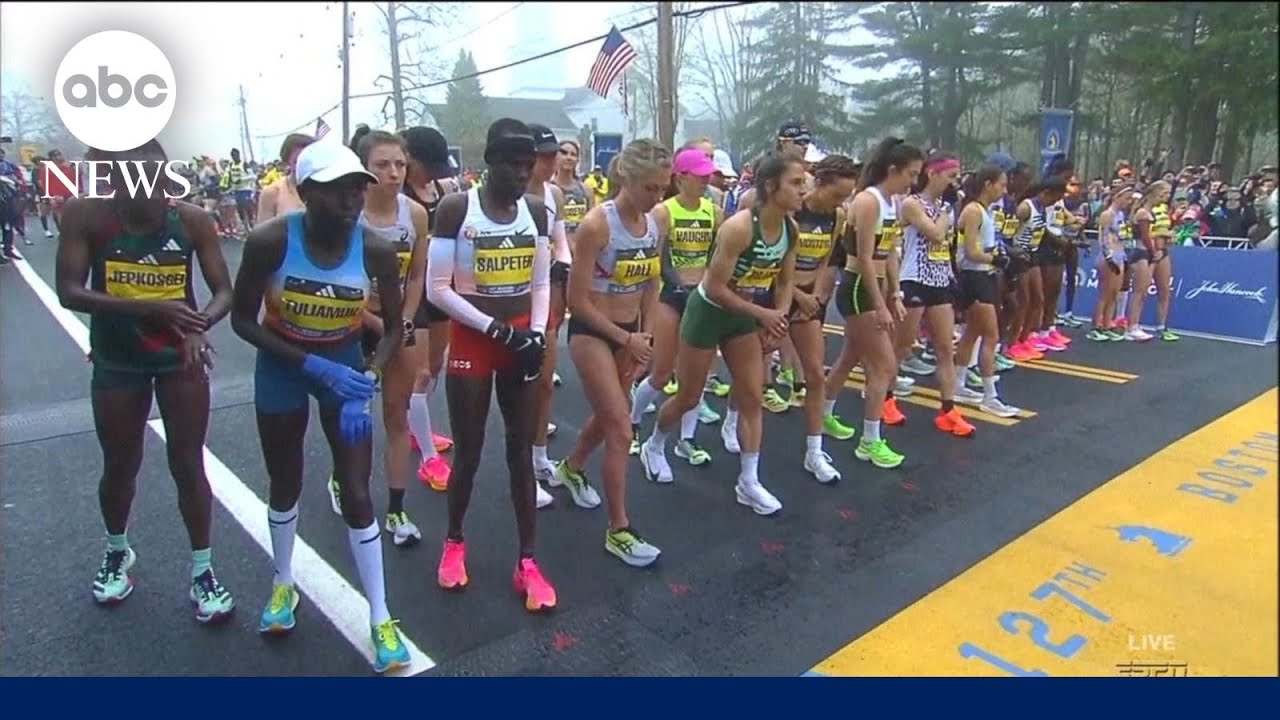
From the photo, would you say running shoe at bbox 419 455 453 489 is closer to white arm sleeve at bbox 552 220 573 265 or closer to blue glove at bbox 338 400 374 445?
white arm sleeve at bbox 552 220 573 265

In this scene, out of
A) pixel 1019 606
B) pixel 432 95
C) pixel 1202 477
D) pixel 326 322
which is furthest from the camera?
pixel 432 95

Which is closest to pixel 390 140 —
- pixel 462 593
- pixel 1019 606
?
pixel 462 593

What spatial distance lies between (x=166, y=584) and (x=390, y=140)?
2138mm

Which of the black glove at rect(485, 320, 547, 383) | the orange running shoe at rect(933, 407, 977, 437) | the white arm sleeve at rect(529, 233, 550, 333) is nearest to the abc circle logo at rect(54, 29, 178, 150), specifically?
the black glove at rect(485, 320, 547, 383)

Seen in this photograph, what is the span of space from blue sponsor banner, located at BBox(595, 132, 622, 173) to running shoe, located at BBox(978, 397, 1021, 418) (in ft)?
28.1

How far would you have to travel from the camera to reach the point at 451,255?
10.6ft

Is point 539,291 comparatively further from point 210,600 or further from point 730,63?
point 210,600

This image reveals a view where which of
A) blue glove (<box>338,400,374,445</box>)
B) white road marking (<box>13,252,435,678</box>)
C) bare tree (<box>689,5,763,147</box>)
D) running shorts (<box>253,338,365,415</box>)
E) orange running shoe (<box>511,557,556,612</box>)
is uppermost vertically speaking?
bare tree (<box>689,5,763,147</box>)

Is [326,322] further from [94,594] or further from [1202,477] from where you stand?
[1202,477]

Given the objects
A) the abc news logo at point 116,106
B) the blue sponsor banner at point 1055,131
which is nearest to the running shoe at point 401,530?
the abc news logo at point 116,106

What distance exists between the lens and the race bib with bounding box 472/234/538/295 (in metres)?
3.22

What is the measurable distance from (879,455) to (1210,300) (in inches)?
238

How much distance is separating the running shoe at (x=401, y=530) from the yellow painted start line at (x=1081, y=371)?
4336 millimetres

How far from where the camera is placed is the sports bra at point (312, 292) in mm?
2736
